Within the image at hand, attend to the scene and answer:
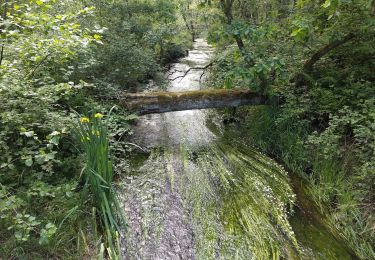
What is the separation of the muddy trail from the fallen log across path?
63 cm

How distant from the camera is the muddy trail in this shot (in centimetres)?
258

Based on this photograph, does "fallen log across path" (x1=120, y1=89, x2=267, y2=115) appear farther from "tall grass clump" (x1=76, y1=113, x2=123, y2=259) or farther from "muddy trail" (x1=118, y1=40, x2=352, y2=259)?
"tall grass clump" (x1=76, y1=113, x2=123, y2=259)

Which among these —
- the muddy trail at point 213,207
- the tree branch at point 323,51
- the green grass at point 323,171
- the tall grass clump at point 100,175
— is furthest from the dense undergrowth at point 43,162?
the tree branch at point 323,51

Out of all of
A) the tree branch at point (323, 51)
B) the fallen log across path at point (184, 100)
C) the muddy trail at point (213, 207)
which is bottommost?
the muddy trail at point (213, 207)

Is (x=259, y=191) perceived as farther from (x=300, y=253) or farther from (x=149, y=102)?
(x=149, y=102)

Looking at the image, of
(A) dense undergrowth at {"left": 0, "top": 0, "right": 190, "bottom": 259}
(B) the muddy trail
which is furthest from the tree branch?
(A) dense undergrowth at {"left": 0, "top": 0, "right": 190, "bottom": 259}

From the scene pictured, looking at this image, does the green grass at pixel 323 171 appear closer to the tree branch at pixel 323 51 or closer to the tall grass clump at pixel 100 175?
the tree branch at pixel 323 51

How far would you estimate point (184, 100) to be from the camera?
4668 mm

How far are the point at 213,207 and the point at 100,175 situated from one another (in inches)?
54.2

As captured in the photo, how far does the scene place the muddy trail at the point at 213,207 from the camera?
2.58m

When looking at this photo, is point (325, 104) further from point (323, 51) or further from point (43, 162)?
point (43, 162)

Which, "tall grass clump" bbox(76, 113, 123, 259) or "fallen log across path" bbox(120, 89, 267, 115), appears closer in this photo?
"tall grass clump" bbox(76, 113, 123, 259)

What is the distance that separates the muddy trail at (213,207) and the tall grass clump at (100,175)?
0.58 feet

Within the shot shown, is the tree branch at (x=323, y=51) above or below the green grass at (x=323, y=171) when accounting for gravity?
above
